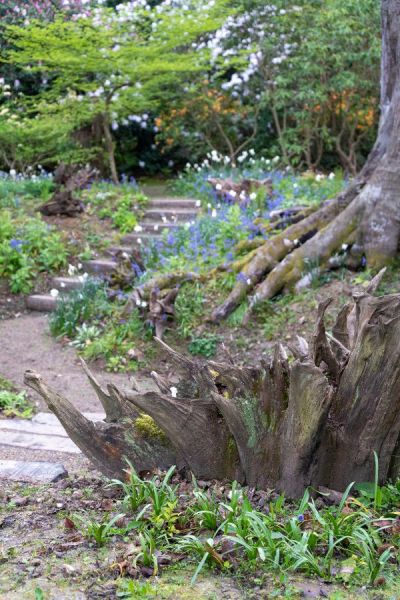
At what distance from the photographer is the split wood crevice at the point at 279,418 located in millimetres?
3162

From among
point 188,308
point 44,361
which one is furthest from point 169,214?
point 44,361

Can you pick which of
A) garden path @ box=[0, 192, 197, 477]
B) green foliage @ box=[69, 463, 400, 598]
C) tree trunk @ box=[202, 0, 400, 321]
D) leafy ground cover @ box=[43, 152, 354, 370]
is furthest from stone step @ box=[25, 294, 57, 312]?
green foliage @ box=[69, 463, 400, 598]

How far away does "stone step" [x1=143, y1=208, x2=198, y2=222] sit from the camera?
37.8 feet

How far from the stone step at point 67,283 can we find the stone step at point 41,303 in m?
0.25

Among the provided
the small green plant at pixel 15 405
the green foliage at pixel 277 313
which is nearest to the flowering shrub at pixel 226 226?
the green foliage at pixel 277 313

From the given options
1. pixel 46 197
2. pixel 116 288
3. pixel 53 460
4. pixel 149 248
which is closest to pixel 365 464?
pixel 53 460

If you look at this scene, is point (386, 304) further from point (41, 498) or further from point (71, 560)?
point (41, 498)

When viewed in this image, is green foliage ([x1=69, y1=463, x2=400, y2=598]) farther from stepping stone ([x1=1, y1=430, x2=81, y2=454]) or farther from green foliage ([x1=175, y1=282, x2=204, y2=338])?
green foliage ([x1=175, y1=282, x2=204, y2=338])

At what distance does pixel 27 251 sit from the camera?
1020 centimetres

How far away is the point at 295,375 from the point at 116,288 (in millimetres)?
6044

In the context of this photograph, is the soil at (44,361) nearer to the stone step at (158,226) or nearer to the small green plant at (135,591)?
the stone step at (158,226)

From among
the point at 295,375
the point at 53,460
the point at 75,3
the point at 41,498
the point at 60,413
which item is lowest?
the point at 53,460

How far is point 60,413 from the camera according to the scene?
3605mm

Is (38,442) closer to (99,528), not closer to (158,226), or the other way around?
(99,528)
